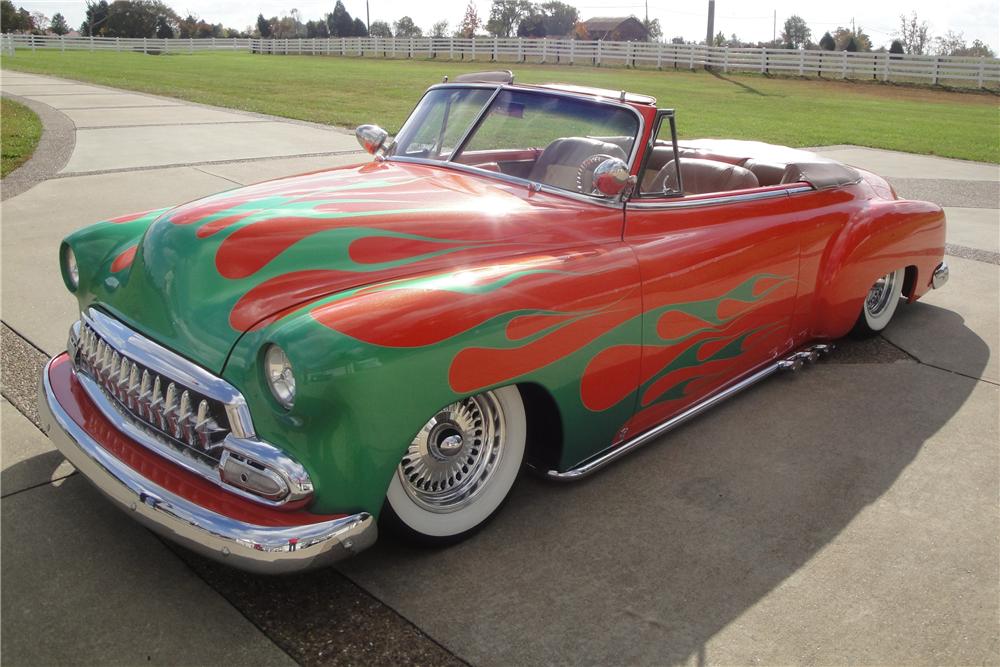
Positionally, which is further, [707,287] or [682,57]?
[682,57]

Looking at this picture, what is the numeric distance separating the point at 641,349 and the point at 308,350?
1.45 m

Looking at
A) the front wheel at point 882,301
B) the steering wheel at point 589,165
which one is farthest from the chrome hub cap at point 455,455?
the front wheel at point 882,301

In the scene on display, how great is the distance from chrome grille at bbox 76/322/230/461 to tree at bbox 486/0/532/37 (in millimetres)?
83046

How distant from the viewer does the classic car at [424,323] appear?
251 cm

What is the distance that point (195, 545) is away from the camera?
2.47 metres

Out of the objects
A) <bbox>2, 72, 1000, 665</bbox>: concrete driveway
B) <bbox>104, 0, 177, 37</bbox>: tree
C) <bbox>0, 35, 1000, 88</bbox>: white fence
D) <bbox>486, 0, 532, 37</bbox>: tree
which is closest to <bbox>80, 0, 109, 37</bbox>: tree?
<bbox>104, 0, 177, 37</bbox>: tree

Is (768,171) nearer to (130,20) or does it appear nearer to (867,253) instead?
(867,253)

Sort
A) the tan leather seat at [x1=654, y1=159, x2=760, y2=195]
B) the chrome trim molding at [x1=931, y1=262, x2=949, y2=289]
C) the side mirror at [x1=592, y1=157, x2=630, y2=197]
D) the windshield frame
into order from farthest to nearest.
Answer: the chrome trim molding at [x1=931, y1=262, x2=949, y2=289]
the tan leather seat at [x1=654, y1=159, x2=760, y2=195]
the windshield frame
the side mirror at [x1=592, y1=157, x2=630, y2=197]

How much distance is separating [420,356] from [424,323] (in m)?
0.11

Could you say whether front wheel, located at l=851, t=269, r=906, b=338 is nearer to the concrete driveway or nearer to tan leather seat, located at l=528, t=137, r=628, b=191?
the concrete driveway

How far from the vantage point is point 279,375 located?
2.54 metres

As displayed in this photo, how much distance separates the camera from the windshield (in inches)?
145

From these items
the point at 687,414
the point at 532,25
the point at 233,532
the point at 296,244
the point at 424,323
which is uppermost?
the point at 532,25

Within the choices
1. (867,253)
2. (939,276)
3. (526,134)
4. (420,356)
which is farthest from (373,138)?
(939,276)
